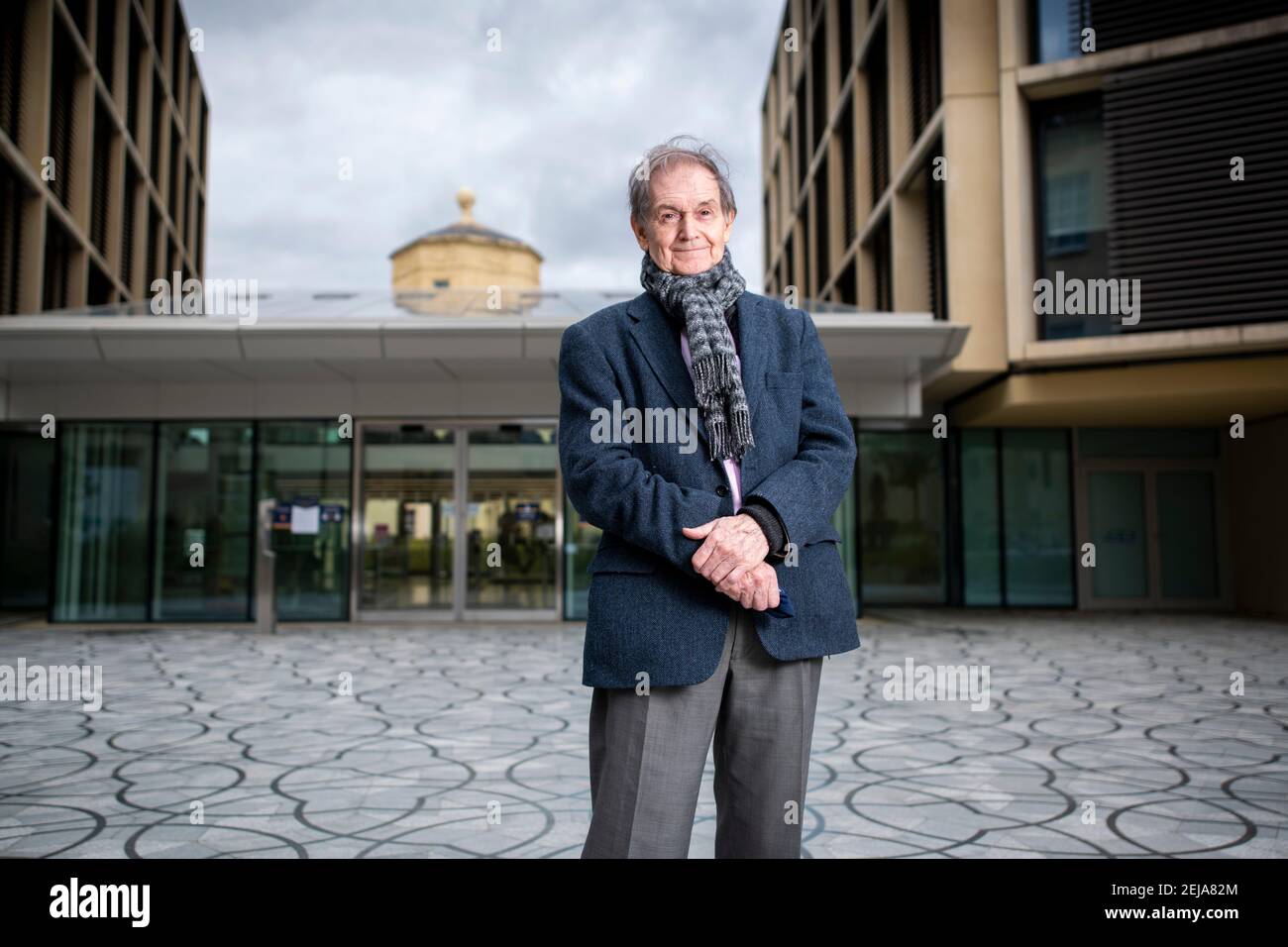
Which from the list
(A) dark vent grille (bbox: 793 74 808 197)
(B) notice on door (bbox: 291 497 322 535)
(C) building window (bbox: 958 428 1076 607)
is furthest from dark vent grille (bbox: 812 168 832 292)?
(B) notice on door (bbox: 291 497 322 535)

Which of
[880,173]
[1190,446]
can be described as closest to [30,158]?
[880,173]

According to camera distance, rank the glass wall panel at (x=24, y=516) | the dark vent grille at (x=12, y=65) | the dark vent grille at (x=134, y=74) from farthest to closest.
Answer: the dark vent grille at (x=134, y=74), the glass wall panel at (x=24, y=516), the dark vent grille at (x=12, y=65)

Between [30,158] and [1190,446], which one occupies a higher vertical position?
[30,158]

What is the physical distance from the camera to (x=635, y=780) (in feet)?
5.53

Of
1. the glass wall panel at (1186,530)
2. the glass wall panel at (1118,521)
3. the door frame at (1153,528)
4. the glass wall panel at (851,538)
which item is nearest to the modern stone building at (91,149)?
the glass wall panel at (851,538)

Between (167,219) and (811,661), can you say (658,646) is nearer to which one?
(811,661)

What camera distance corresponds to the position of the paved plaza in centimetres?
362

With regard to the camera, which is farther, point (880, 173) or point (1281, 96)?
point (880, 173)

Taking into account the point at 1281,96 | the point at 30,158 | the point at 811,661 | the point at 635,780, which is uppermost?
the point at 30,158

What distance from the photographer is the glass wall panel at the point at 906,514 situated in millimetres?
16000

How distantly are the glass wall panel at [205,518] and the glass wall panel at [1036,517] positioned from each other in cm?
1201

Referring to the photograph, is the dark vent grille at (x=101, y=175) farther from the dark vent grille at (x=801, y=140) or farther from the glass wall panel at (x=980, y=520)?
the glass wall panel at (x=980, y=520)

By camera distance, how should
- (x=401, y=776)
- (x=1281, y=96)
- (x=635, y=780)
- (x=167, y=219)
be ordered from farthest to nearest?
(x=167, y=219) → (x=1281, y=96) → (x=401, y=776) → (x=635, y=780)
